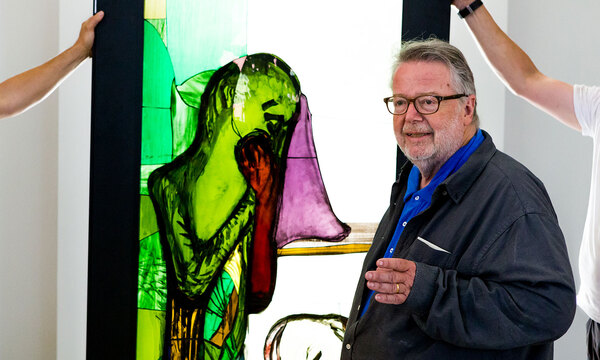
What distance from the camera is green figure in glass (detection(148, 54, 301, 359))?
164cm

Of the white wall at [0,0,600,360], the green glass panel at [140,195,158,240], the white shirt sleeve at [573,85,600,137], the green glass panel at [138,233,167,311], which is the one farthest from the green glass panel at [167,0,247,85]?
the white shirt sleeve at [573,85,600,137]

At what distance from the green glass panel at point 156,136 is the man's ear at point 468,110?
801 mm

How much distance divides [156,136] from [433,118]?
2.48 feet

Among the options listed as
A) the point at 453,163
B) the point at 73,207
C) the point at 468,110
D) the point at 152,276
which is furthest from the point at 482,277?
the point at 73,207

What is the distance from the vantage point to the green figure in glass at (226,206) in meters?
1.64

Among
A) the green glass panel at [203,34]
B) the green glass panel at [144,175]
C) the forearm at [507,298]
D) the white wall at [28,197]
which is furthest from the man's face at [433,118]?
the white wall at [28,197]

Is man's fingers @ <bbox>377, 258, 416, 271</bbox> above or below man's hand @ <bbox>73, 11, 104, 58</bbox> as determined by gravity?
below

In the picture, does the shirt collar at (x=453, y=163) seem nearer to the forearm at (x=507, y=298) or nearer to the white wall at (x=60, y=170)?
the forearm at (x=507, y=298)

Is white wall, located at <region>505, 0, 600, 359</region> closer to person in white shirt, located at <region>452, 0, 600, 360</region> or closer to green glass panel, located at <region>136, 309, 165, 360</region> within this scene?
person in white shirt, located at <region>452, 0, 600, 360</region>

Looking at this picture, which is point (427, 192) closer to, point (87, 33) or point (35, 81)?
point (87, 33)

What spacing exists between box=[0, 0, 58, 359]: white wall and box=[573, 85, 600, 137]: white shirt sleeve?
1782mm

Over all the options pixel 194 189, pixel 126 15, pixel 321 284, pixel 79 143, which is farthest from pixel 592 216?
pixel 79 143

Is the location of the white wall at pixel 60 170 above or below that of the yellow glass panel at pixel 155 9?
below

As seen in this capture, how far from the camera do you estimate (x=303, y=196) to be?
178 centimetres
